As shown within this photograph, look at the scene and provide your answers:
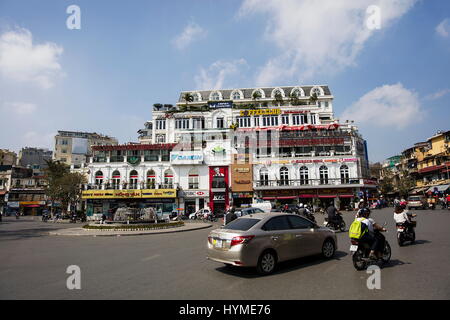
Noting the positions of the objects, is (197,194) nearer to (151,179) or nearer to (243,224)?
(151,179)

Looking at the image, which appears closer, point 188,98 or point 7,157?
point 188,98

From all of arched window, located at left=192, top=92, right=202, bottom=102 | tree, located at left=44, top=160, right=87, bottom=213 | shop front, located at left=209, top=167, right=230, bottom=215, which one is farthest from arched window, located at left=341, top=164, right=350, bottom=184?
tree, located at left=44, top=160, right=87, bottom=213

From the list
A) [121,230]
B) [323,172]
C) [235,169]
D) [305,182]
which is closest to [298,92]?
[323,172]

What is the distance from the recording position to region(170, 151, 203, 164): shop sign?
1750 inches

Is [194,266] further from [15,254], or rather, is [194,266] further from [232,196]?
[232,196]

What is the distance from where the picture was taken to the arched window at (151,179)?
44.1m

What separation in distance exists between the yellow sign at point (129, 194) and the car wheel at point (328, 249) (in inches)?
1426

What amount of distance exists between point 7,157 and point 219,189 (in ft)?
212

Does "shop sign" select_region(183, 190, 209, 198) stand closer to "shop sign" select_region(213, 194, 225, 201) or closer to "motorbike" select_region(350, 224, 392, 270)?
"shop sign" select_region(213, 194, 225, 201)

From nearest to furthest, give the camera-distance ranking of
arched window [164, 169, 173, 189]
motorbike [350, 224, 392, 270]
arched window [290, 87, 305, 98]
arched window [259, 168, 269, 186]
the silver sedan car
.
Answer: the silver sedan car < motorbike [350, 224, 392, 270] < arched window [259, 168, 269, 186] < arched window [164, 169, 173, 189] < arched window [290, 87, 305, 98]

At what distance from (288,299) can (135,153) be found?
44.8 meters

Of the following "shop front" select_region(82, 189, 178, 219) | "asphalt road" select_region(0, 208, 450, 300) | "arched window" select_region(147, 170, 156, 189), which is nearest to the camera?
"asphalt road" select_region(0, 208, 450, 300)

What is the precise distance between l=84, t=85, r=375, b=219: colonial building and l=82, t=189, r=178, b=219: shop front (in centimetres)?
16

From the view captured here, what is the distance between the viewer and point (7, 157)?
73.0 metres
